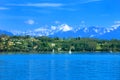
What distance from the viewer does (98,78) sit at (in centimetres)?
5978

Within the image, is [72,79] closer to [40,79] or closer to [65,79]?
[65,79]

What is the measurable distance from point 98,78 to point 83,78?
2134mm

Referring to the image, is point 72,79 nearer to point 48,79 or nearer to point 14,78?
point 48,79

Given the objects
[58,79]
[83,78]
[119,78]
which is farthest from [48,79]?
[119,78]

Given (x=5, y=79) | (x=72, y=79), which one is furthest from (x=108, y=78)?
(x=5, y=79)

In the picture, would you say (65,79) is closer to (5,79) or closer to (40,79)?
(40,79)

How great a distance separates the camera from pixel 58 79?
5828cm

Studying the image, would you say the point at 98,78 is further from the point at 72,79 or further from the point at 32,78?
the point at 32,78

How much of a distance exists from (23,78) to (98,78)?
10.5 m

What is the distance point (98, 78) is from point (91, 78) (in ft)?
3.24

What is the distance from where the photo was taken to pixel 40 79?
57.2m

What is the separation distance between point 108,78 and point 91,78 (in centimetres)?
240

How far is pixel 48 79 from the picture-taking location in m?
58.2

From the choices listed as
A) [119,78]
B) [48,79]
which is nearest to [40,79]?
[48,79]
